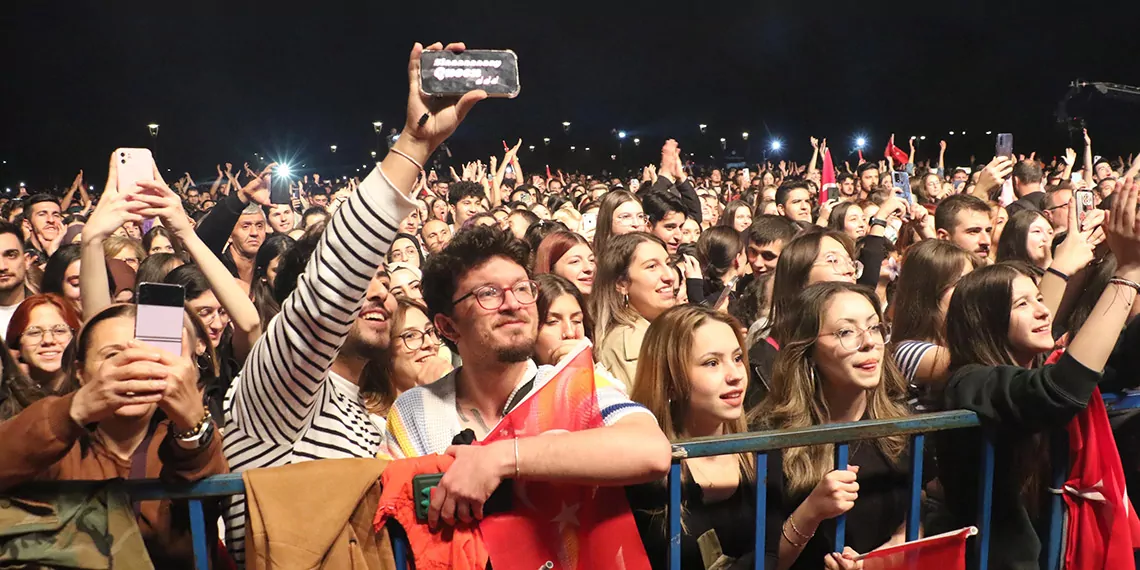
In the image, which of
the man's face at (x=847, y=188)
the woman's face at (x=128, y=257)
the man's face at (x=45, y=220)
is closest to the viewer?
the woman's face at (x=128, y=257)

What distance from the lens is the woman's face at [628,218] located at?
21.3 feet

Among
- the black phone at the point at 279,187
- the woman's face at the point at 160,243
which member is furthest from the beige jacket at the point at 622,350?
the black phone at the point at 279,187

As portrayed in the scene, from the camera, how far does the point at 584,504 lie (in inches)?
97.3

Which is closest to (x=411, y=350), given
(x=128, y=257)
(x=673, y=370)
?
(x=673, y=370)

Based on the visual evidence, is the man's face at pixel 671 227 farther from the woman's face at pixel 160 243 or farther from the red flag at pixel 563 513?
the red flag at pixel 563 513

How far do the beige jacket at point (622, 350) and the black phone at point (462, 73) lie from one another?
1962 mm

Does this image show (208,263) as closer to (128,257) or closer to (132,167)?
(132,167)

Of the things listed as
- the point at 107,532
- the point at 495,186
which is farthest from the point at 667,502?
the point at 495,186

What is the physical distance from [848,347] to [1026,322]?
696 millimetres

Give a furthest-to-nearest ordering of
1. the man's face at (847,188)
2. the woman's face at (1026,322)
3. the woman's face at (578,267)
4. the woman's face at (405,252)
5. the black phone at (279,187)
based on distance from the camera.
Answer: the man's face at (847,188) → the black phone at (279,187) → the woman's face at (405,252) → the woman's face at (578,267) → the woman's face at (1026,322)

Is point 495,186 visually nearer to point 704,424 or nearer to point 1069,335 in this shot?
point 1069,335

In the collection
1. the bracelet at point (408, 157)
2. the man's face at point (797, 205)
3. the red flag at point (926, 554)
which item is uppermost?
the man's face at point (797, 205)

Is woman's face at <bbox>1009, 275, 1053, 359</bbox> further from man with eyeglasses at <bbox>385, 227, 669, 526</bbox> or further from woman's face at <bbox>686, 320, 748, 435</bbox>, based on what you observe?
man with eyeglasses at <bbox>385, 227, 669, 526</bbox>

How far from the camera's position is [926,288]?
4.50 metres
